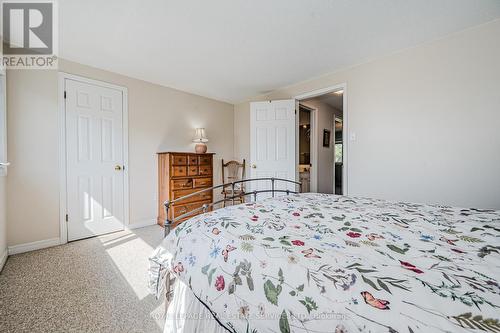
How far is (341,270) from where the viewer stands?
620 mm

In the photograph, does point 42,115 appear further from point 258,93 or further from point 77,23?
point 258,93

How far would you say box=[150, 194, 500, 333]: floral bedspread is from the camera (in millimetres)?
482

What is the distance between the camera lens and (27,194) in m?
2.32

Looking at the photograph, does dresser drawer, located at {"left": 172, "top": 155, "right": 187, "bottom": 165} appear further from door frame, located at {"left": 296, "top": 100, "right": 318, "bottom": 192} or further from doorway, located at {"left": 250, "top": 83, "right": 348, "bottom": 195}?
door frame, located at {"left": 296, "top": 100, "right": 318, "bottom": 192}

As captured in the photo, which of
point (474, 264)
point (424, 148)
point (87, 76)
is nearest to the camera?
point (474, 264)

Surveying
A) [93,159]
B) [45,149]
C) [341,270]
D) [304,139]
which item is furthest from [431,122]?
[45,149]

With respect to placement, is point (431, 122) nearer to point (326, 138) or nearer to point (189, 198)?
point (326, 138)

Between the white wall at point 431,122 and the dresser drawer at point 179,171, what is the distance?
2465mm

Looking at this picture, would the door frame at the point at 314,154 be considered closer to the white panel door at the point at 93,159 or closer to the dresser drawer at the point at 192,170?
the dresser drawer at the point at 192,170

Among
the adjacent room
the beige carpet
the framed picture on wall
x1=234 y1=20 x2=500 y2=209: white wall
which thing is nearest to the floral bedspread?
the adjacent room

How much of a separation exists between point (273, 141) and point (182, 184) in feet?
5.47

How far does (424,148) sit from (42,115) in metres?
4.41

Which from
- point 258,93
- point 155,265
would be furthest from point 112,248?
point 258,93

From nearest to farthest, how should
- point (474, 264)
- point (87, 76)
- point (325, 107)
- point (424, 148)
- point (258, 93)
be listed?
point (474, 264)
point (424, 148)
point (87, 76)
point (258, 93)
point (325, 107)
